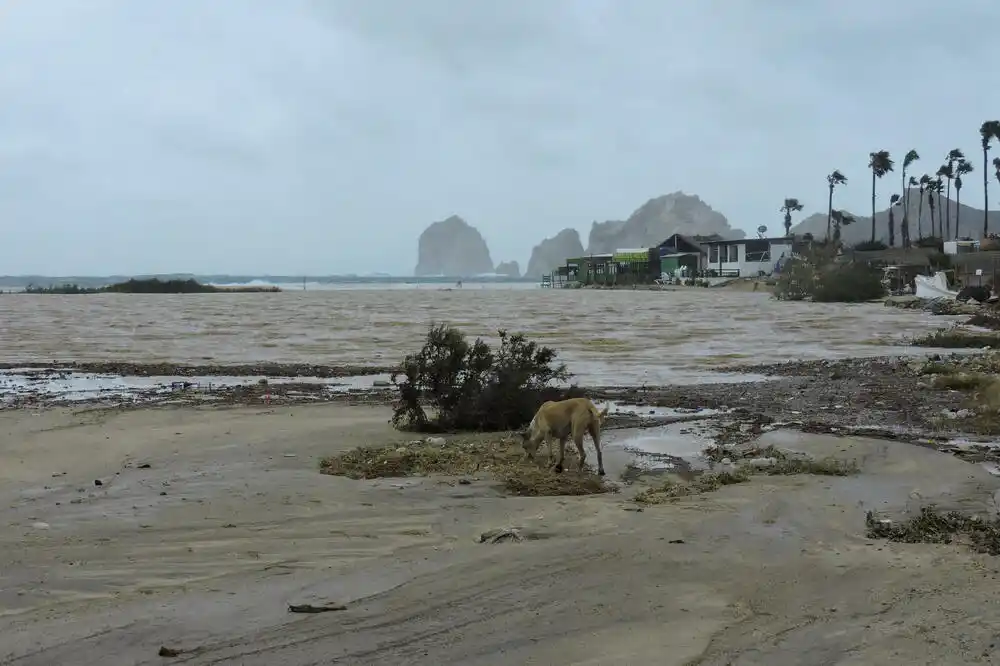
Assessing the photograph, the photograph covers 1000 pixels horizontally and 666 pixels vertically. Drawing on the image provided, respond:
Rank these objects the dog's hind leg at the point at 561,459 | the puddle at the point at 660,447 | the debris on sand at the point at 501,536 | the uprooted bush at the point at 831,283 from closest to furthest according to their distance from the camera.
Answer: the debris on sand at the point at 501,536
the dog's hind leg at the point at 561,459
the puddle at the point at 660,447
the uprooted bush at the point at 831,283

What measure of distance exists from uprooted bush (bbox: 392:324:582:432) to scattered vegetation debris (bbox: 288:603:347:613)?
631 cm

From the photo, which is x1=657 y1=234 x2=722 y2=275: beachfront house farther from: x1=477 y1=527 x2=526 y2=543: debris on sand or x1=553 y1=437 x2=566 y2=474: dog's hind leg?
x1=477 y1=527 x2=526 y2=543: debris on sand

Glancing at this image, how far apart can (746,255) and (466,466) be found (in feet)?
348

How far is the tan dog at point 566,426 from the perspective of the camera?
27.9 feet

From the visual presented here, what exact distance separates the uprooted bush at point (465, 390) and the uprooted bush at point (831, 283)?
5451 centimetres

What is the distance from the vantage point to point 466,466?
8.70 meters

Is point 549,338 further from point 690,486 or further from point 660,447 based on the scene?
point 690,486

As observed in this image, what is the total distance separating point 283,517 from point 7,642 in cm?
258

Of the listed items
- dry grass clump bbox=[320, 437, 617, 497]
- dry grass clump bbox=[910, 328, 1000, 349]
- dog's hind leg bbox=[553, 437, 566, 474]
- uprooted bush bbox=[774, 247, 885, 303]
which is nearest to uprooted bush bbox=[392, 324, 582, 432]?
dry grass clump bbox=[320, 437, 617, 497]

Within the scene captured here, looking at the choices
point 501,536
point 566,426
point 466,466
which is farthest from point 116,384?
point 501,536

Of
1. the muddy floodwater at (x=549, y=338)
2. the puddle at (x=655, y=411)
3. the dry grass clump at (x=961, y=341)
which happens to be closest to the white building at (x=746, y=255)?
the muddy floodwater at (x=549, y=338)

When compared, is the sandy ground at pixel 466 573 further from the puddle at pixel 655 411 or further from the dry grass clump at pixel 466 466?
the puddle at pixel 655 411

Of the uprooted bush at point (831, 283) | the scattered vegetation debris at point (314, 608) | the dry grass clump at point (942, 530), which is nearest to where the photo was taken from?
the scattered vegetation debris at point (314, 608)

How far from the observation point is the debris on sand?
6145 mm
